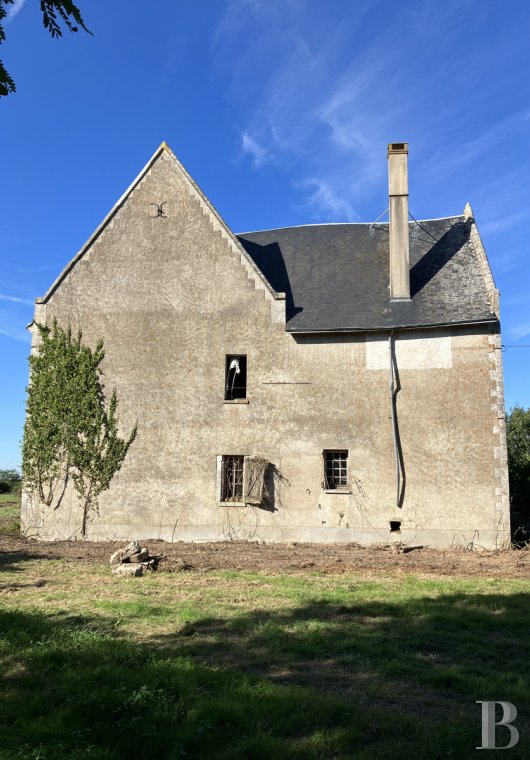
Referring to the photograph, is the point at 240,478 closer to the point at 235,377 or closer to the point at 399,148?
the point at 235,377

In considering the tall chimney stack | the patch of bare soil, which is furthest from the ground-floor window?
the tall chimney stack

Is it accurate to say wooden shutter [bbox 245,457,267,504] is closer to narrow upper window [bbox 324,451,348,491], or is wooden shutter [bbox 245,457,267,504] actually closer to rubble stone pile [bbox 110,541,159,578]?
narrow upper window [bbox 324,451,348,491]

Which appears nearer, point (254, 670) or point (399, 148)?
point (254, 670)

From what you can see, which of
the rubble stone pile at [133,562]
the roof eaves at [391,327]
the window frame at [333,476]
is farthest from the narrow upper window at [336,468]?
the rubble stone pile at [133,562]

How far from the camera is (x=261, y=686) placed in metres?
4.66

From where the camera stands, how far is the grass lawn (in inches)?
149

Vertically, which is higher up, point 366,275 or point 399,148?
point 399,148

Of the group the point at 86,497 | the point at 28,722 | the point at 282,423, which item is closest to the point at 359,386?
the point at 282,423

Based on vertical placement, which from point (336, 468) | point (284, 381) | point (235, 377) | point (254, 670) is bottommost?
point (254, 670)

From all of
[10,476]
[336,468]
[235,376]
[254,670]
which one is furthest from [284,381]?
[10,476]

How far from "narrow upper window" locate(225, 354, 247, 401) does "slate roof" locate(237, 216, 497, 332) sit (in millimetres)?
1753

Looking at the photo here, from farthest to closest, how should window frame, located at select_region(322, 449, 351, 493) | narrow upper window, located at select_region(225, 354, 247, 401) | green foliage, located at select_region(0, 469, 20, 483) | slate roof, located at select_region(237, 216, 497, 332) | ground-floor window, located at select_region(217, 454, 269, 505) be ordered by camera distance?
green foliage, located at select_region(0, 469, 20, 483), narrow upper window, located at select_region(225, 354, 247, 401), slate roof, located at select_region(237, 216, 497, 332), ground-floor window, located at select_region(217, 454, 269, 505), window frame, located at select_region(322, 449, 351, 493)

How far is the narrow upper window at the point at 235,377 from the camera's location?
52.4ft

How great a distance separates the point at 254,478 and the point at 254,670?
32.2 feet
